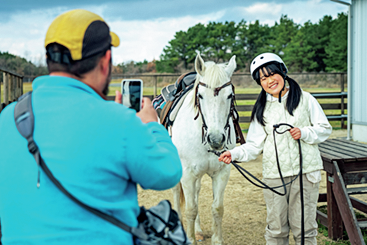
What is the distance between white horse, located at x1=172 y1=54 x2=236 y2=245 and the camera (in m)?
2.63

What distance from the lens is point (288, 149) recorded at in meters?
2.43

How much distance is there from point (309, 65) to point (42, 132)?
49582 millimetres

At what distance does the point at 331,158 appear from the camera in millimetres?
3189

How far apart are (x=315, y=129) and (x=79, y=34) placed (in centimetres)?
194

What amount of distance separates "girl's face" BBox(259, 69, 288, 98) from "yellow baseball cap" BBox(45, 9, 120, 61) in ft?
5.48

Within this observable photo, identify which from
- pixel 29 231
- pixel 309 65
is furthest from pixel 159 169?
pixel 309 65

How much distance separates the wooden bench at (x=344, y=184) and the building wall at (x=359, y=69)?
4.72m

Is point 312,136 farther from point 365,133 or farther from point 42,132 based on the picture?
point 365,133

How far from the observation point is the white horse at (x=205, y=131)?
2.63m

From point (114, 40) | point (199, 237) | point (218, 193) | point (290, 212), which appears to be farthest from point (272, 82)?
point (199, 237)

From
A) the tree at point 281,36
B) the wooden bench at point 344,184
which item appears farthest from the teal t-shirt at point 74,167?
the tree at point 281,36

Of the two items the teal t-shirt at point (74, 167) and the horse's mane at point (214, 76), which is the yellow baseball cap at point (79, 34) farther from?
the horse's mane at point (214, 76)

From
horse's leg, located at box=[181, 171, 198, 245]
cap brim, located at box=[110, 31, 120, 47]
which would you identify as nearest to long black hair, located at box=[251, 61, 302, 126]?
horse's leg, located at box=[181, 171, 198, 245]

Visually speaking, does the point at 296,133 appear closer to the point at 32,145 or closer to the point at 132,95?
the point at 132,95
